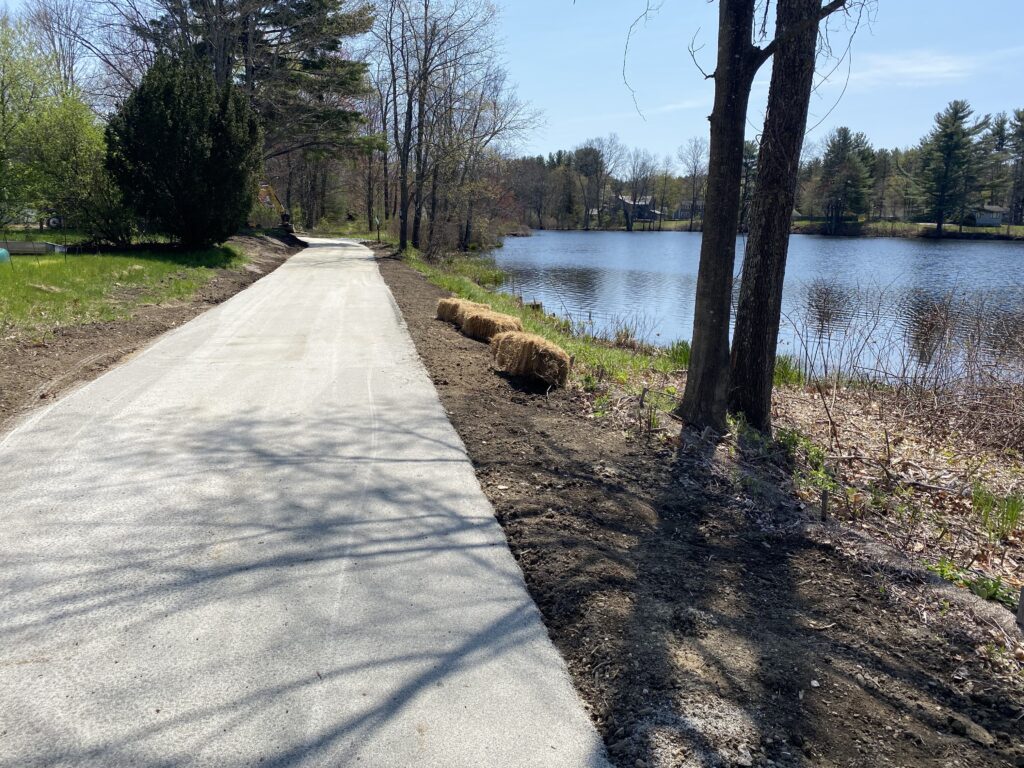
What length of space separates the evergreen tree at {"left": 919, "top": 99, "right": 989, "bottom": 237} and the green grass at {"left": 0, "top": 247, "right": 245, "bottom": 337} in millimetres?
70239

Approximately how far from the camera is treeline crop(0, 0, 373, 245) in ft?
58.3

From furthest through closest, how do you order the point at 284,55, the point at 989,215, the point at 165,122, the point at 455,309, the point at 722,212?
1. the point at 989,215
2. the point at 284,55
3. the point at 165,122
4. the point at 455,309
5. the point at 722,212

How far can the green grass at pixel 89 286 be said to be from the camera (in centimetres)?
982

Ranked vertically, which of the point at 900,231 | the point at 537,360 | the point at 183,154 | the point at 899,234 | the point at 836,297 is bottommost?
the point at 537,360

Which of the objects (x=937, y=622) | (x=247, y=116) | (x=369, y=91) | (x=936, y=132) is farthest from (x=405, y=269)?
(x=936, y=132)

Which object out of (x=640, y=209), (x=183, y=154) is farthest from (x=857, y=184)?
(x=183, y=154)

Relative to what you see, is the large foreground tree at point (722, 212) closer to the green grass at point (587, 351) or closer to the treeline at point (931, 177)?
the green grass at point (587, 351)

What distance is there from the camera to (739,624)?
128 inches

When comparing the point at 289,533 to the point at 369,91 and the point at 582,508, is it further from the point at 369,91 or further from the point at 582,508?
the point at 369,91

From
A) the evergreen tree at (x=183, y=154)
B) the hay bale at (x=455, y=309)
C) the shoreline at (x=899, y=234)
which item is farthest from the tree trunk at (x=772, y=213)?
the shoreline at (x=899, y=234)

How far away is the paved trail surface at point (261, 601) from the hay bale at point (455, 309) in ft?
17.0

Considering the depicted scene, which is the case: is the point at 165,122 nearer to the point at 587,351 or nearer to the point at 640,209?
the point at 587,351

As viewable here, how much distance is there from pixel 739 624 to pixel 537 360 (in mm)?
4683

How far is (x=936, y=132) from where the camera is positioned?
67438 mm
